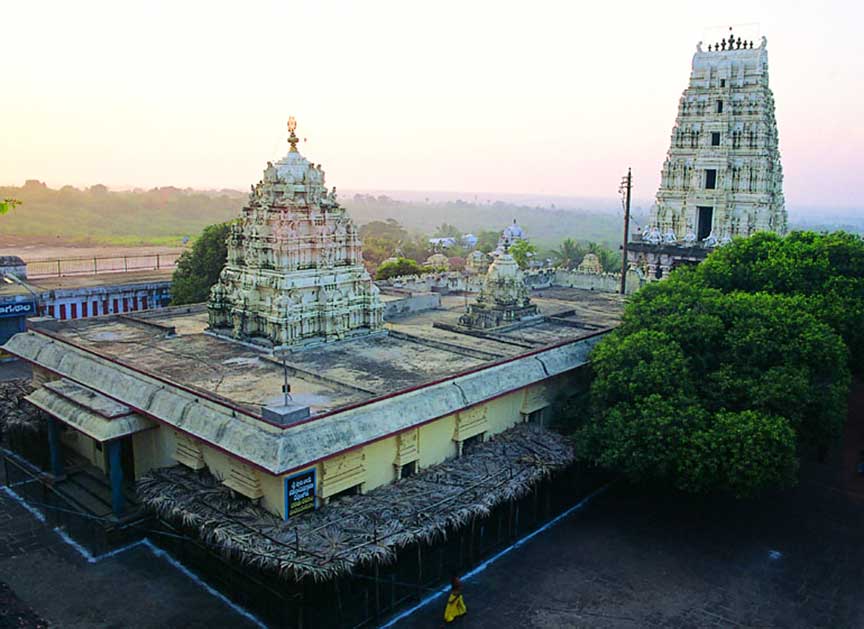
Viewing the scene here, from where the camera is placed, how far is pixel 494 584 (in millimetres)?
16938

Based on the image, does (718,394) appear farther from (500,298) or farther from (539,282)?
(539,282)

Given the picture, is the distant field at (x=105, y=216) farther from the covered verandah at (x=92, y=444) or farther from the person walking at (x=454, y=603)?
the person walking at (x=454, y=603)

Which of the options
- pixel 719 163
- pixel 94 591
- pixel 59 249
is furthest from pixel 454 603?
pixel 59 249

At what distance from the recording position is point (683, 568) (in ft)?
58.0

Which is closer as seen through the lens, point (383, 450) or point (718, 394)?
point (383, 450)

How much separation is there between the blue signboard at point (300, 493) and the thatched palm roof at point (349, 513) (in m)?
0.21

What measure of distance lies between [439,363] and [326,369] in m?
3.56

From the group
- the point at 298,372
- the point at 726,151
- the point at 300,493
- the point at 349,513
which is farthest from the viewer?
the point at 726,151

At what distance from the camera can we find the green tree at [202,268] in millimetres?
41938

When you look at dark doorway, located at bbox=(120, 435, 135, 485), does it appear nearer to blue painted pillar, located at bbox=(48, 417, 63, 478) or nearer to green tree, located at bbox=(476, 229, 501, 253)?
blue painted pillar, located at bbox=(48, 417, 63, 478)

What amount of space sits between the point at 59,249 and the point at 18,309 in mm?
65563

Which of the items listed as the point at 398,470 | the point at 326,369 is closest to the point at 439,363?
the point at 326,369

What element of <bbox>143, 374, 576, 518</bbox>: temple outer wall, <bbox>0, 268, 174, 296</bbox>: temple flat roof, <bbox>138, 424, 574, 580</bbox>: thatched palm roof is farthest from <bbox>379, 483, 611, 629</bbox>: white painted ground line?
<bbox>0, 268, 174, 296</bbox>: temple flat roof

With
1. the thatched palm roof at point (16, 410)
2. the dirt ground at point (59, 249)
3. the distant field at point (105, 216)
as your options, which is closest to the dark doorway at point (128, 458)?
the thatched palm roof at point (16, 410)
